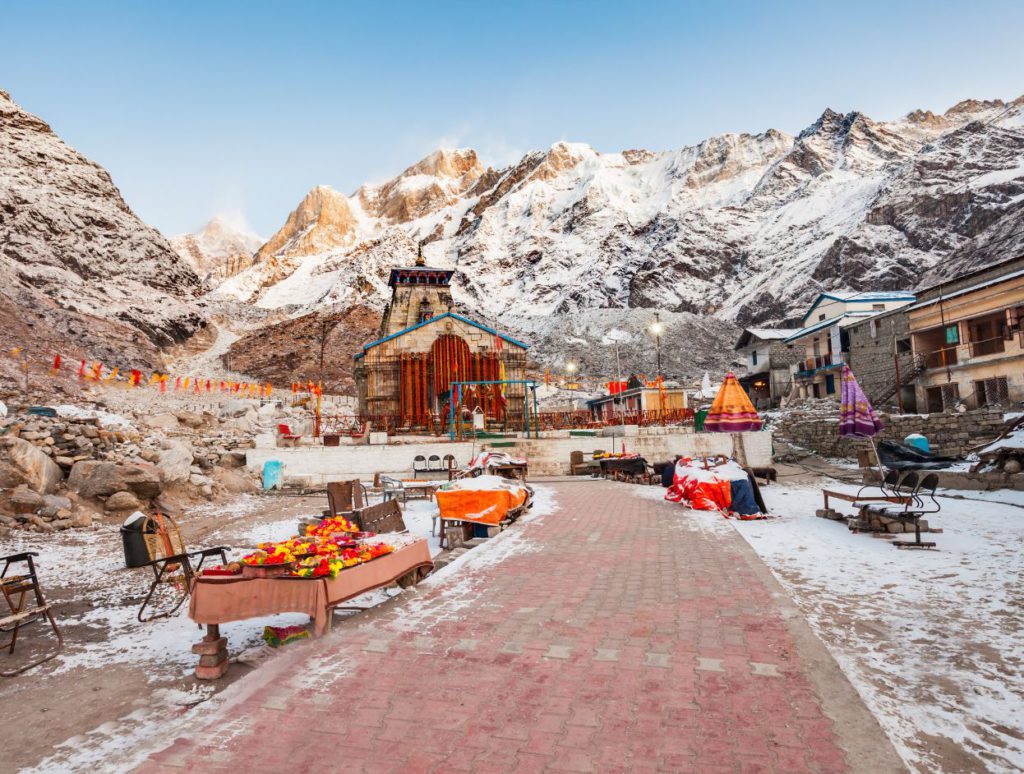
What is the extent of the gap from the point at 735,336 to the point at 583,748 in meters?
79.2

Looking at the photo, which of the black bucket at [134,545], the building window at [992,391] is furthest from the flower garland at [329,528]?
the building window at [992,391]

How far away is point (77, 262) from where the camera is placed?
6575 centimetres

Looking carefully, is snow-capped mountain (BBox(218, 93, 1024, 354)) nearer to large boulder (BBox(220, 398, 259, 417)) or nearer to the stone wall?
large boulder (BBox(220, 398, 259, 417))

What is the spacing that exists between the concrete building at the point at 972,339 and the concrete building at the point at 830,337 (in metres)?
5.60

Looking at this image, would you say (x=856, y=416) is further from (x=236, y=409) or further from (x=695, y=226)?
(x=695, y=226)

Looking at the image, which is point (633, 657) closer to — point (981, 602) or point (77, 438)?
point (981, 602)

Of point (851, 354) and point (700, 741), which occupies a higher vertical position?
point (851, 354)

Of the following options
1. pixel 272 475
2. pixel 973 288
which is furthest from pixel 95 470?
pixel 973 288

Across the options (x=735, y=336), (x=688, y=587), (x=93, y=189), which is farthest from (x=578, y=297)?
(x=688, y=587)

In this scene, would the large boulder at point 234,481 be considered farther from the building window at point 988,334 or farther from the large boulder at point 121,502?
the building window at point 988,334

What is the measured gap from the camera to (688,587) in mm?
5824

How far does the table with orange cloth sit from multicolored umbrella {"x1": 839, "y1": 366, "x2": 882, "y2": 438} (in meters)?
9.83

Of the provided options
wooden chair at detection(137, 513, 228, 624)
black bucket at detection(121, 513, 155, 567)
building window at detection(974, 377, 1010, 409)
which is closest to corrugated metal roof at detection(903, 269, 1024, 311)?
building window at detection(974, 377, 1010, 409)

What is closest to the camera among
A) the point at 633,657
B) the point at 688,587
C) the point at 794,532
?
the point at 633,657
